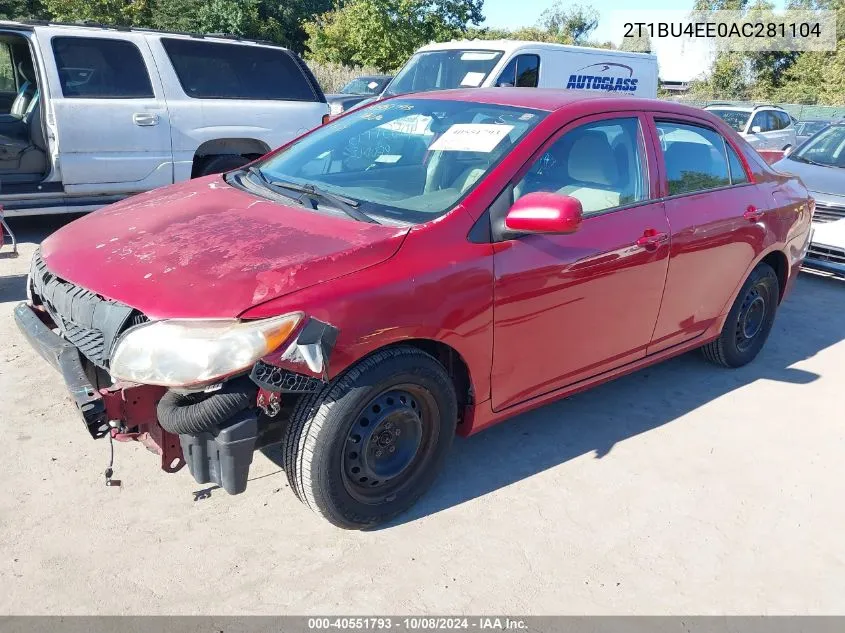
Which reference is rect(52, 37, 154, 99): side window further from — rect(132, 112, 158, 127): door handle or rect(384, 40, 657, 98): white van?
rect(384, 40, 657, 98): white van

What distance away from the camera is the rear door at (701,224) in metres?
3.98

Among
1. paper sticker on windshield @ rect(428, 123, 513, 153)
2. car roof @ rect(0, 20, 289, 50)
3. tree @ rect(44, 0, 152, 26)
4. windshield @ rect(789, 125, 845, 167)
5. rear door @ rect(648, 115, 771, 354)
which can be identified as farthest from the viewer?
tree @ rect(44, 0, 152, 26)

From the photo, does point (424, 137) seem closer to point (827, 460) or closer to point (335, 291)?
point (335, 291)

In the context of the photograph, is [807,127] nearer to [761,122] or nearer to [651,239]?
[761,122]

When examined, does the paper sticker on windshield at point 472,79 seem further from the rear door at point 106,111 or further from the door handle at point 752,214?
the door handle at point 752,214

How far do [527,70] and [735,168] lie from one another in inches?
222

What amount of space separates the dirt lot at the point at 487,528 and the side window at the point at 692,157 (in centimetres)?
137

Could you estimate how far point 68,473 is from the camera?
129 inches

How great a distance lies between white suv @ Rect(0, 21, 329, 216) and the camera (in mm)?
6781

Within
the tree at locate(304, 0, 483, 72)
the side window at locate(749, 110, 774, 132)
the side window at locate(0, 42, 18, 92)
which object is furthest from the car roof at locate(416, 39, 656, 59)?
the tree at locate(304, 0, 483, 72)

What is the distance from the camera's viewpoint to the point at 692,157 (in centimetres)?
423

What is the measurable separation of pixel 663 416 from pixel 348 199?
227 cm

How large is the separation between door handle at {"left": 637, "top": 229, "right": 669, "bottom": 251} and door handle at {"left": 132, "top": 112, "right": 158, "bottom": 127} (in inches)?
212

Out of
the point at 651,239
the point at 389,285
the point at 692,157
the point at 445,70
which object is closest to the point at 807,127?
the point at 445,70
